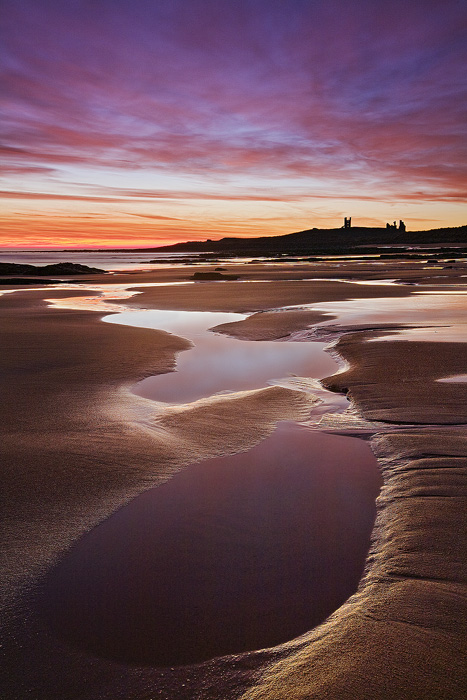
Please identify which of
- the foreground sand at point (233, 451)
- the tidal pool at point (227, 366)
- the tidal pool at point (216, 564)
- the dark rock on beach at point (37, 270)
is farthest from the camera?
the dark rock on beach at point (37, 270)

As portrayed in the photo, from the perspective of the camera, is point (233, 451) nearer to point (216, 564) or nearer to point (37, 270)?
point (216, 564)

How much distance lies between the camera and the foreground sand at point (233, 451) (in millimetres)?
1939

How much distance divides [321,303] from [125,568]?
12.2 metres

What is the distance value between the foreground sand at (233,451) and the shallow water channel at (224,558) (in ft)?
0.32

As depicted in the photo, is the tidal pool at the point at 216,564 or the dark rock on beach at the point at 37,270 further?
the dark rock on beach at the point at 37,270

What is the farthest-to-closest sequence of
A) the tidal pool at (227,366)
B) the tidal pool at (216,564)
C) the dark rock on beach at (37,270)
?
1. the dark rock on beach at (37,270)
2. the tidal pool at (227,366)
3. the tidal pool at (216,564)

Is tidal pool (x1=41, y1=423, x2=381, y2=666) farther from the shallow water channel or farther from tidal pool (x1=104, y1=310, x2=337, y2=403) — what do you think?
tidal pool (x1=104, y1=310, x2=337, y2=403)

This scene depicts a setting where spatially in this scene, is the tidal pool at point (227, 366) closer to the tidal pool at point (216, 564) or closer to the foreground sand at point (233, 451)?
the foreground sand at point (233, 451)

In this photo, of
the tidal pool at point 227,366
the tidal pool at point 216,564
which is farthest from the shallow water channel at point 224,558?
the tidal pool at point 227,366

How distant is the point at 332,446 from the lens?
13.7 feet

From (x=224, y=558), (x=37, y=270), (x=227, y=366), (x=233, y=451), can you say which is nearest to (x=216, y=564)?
(x=224, y=558)

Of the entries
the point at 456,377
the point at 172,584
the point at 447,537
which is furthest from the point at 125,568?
the point at 456,377

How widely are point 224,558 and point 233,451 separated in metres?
1.45

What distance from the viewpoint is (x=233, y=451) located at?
4.09 meters
